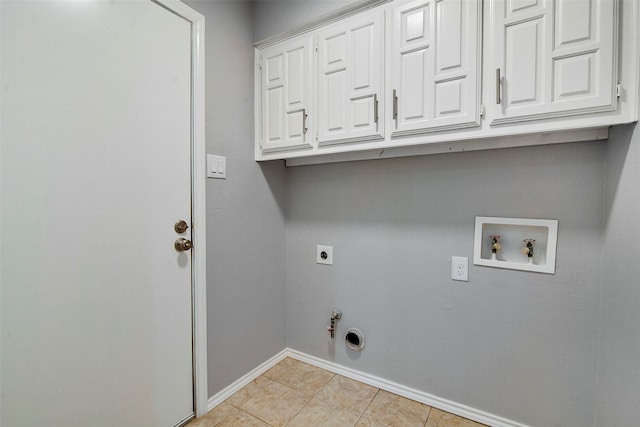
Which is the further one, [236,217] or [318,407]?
[236,217]

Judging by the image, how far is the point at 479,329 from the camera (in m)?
1.44

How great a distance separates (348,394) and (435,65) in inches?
69.9

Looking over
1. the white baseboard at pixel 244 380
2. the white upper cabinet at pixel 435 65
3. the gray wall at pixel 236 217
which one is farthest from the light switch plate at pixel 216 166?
the white baseboard at pixel 244 380

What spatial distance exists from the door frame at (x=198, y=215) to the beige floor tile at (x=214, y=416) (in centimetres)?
3

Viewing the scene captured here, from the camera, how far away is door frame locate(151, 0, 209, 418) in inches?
55.9

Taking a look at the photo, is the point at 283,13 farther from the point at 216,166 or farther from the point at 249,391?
the point at 249,391

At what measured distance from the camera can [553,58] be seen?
3.40 feet

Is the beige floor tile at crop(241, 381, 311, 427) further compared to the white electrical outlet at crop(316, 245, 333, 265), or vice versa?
the white electrical outlet at crop(316, 245, 333, 265)

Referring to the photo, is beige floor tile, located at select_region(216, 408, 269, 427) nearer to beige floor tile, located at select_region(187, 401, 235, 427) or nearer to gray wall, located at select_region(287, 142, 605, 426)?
beige floor tile, located at select_region(187, 401, 235, 427)

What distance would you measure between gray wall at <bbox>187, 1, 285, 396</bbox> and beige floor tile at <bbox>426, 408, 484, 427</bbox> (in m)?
1.04

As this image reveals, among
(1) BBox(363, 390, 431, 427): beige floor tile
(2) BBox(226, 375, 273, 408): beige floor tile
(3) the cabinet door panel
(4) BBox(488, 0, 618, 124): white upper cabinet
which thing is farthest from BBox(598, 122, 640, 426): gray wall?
(2) BBox(226, 375, 273, 408): beige floor tile

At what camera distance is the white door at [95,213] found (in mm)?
918

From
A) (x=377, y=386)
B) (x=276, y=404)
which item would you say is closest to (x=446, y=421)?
(x=377, y=386)

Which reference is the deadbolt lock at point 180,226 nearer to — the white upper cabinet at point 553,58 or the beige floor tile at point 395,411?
the beige floor tile at point 395,411
